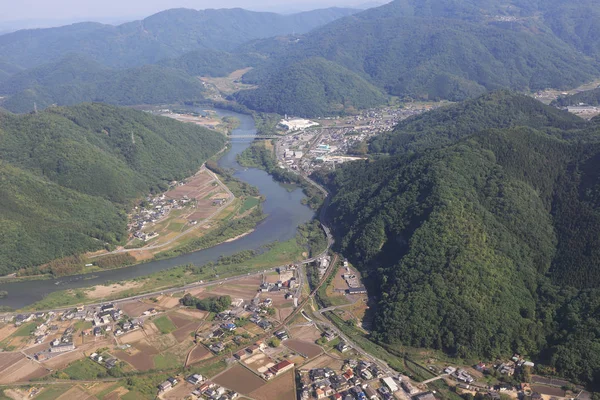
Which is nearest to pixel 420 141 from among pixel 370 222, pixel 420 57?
pixel 370 222

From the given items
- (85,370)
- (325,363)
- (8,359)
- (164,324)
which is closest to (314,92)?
(164,324)

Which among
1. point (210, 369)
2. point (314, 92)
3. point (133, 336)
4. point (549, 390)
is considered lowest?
point (549, 390)

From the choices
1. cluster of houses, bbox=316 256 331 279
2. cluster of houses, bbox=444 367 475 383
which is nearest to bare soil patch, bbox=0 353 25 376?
cluster of houses, bbox=316 256 331 279

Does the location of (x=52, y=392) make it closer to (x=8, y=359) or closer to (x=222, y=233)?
(x=8, y=359)

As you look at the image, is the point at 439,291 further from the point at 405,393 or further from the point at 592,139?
the point at 592,139

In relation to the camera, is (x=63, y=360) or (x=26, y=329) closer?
(x=63, y=360)

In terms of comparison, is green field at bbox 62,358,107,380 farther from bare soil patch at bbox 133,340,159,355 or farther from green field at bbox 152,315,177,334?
green field at bbox 152,315,177,334
